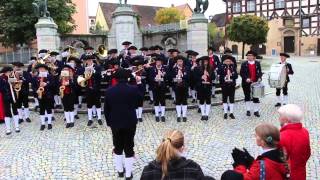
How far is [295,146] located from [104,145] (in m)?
5.48

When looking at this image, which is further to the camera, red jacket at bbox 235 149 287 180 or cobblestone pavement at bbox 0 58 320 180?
cobblestone pavement at bbox 0 58 320 180

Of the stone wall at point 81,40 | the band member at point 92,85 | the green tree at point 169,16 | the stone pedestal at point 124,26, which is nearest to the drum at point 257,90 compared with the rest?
the band member at point 92,85

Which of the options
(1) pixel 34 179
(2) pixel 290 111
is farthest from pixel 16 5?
(2) pixel 290 111

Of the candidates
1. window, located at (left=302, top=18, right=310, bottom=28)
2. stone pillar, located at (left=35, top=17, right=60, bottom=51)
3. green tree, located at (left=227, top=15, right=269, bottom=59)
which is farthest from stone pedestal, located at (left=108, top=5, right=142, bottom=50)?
window, located at (left=302, top=18, right=310, bottom=28)

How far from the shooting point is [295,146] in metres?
4.48

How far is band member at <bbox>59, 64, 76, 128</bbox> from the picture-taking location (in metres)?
11.0

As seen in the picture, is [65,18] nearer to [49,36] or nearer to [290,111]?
[49,36]

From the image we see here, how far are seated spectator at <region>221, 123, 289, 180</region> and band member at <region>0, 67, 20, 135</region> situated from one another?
832 centimetres

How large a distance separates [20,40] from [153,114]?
21.5m

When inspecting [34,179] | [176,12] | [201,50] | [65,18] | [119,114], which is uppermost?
[176,12]

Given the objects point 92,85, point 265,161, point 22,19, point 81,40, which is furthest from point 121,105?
point 22,19

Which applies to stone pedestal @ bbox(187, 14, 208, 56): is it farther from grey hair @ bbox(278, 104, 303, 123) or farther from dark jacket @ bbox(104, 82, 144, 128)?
grey hair @ bbox(278, 104, 303, 123)

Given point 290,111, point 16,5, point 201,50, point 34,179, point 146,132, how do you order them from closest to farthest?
1. point 290,111
2. point 34,179
3. point 146,132
4. point 201,50
5. point 16,5

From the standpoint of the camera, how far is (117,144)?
6.95 meters
